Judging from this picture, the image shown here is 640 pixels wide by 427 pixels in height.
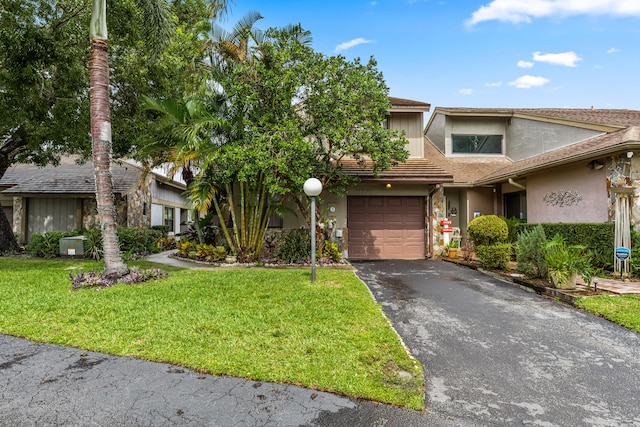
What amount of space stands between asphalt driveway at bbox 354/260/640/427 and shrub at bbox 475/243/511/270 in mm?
2407

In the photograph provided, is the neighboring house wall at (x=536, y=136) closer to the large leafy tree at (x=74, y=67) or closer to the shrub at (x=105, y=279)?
the large leafy tree at (x=74, y=67)

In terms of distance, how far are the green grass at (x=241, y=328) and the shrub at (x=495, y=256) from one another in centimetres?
449

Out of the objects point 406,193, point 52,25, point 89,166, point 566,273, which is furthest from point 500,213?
point 89,166

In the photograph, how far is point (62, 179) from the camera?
16078 millimetres

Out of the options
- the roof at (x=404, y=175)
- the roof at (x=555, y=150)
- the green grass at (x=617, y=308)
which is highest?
the roof at (x=555, y=150)

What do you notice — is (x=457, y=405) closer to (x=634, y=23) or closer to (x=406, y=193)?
(x=406, y=193)

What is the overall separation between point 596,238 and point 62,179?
2067 cm

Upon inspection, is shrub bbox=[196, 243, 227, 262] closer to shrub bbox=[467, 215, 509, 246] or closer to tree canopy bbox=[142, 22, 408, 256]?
tree canopy bbox=[142, 22, 408, 256]

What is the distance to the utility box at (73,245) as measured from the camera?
12055 mm

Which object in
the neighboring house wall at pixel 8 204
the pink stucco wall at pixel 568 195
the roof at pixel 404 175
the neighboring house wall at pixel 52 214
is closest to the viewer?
the pink stucco wall at pixel 568 195

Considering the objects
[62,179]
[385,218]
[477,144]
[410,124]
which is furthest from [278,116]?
[62,179]

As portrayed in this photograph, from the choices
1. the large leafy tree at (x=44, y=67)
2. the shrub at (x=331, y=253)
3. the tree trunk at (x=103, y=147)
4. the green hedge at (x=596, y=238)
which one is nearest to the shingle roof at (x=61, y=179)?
the large leafy tree at (x=44, y=67)

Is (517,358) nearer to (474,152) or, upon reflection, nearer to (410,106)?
(410,106)

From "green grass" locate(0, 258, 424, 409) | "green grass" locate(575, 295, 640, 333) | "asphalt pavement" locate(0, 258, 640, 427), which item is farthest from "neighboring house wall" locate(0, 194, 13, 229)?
"green grass" locate(575, 295, 640, 333)
